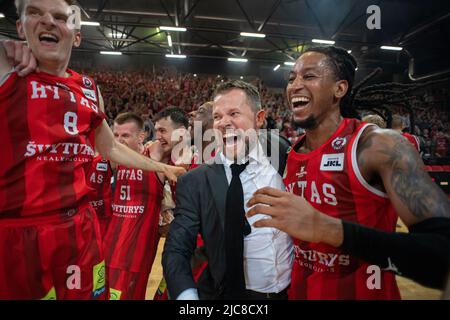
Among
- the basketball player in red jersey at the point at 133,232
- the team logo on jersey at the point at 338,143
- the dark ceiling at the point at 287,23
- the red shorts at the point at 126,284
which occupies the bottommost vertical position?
the red shorts at the point at 126,284

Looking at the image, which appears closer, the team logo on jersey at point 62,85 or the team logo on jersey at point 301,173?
the team logo on jersey at point 62,85

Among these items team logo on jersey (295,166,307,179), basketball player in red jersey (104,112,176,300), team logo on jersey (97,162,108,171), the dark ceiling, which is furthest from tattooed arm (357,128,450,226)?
the dark ceiling

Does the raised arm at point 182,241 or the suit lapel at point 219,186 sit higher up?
the suit lapel at point 219,186

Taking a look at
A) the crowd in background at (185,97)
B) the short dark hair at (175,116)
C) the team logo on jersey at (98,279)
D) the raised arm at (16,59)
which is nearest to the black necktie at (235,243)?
the team logo on jersey at (98,279)

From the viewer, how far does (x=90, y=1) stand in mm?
12070

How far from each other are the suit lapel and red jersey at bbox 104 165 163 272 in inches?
59.6

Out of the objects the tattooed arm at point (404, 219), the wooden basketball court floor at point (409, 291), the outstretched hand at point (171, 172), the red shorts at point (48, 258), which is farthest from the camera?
the wooden basketball court floor at point (409, 291)

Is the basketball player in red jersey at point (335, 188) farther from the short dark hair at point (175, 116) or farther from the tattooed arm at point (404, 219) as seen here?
the short dark hair at point (175, 116)

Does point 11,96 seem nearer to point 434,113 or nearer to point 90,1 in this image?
point 90,1

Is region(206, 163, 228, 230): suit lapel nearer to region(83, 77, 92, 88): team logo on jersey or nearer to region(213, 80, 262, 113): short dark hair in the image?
region(213, 80, 262, 113): short dark hair

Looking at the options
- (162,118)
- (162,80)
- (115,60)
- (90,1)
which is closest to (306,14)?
(162,80)

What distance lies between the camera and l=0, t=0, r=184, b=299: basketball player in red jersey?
144 cm

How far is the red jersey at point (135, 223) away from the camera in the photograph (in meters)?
3.10

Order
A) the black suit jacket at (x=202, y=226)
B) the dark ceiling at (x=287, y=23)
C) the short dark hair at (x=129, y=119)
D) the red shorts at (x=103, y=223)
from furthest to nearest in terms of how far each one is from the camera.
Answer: the dark ceiling at (x=287, y=23) < the short dark hair at (x=129, y=119) < the red shorts at (x=103, y=223) < the black suit jacket at (x=202, y=226)
